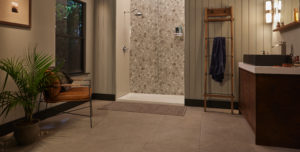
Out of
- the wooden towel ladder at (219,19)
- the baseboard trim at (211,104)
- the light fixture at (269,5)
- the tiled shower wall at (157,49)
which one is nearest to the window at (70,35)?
the tiled shower wall at (157,49)

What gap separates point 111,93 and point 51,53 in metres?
1.60

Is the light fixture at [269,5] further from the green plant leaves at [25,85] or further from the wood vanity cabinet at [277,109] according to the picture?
the green plant leaves at [25,85]

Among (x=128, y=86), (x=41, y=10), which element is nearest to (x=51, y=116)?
(x=41, y=10)

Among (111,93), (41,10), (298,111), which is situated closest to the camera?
(298,111)

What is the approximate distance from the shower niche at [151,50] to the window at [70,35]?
0.87m

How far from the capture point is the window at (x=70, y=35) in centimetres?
365

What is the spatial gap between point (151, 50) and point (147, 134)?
9.35ft

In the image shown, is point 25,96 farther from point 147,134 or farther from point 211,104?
point 211,104

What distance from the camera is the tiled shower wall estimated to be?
4930 millimetres

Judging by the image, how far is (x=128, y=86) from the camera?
17.0 feet

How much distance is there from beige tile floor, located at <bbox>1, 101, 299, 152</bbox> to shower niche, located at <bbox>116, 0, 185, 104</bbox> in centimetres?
155

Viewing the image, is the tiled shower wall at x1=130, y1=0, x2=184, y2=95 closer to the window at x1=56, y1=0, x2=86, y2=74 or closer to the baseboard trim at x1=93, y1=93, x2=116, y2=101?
the baseboard trim at x1=93, y1=93, x2=116, y2=101

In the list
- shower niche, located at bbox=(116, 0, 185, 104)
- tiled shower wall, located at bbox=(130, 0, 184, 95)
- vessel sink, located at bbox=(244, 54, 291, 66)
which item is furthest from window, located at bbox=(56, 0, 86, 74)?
vessel sink, located at bbox=(244, 54, 291, 66)

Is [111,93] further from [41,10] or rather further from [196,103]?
[41,10]
